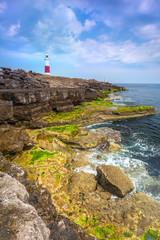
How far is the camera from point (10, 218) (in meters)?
3.14

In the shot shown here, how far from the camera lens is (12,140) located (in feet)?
40.3

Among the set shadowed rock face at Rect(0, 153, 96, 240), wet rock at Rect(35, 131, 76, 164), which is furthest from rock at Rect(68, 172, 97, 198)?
shadowed rock face at Rect(0, 153, 96, 240)

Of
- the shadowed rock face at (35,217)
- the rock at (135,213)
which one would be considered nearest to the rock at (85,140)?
the rock at (135,213)

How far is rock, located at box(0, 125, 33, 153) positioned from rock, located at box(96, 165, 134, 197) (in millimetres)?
8379

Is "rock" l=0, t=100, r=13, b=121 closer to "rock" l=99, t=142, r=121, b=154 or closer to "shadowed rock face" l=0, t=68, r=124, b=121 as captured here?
"shadowed rock face" l=0, t=68, r=124, b=121

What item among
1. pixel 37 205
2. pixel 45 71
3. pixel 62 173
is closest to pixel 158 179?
pixel 62 173

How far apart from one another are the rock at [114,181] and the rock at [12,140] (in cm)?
838

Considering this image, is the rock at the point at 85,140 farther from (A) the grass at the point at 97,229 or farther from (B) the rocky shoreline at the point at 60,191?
(A) the grass at the point at 97,229

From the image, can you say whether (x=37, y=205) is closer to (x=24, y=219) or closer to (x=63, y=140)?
(x=24, y=219)

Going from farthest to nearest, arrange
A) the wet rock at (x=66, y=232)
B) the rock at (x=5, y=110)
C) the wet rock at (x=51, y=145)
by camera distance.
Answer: the wet rock at (x=51, y=145) < the rock at (x=5, y=110) < the wet rock at (x=66, y=232)

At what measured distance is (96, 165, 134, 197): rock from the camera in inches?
388

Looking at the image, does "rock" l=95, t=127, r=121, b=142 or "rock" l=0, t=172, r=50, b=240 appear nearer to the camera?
"rock" l=0, t=172, r=50, b=240

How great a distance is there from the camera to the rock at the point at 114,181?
984 cm

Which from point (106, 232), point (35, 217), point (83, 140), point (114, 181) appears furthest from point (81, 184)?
point (83, 140)
